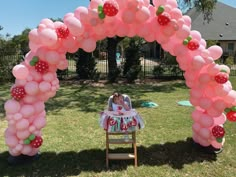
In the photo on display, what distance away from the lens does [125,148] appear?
577cm

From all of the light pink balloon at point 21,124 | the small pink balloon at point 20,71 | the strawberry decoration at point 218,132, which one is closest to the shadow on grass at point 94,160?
the strawberry decoration at point 218,132

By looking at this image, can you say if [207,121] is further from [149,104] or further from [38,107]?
[149,104]

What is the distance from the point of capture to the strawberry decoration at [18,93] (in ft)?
15.8

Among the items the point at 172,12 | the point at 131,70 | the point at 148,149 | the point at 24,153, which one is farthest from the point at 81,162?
the point at 131,70

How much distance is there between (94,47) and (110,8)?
0.75 meters

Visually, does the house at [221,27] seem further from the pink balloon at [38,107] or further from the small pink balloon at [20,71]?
the small pink balloon at [20,71]

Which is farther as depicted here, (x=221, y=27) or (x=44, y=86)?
(x=221, y=27)

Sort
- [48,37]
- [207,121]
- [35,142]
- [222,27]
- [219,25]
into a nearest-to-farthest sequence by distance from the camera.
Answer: [48,37] < [35,142] < [207,121] < [222,27] < [219,25]

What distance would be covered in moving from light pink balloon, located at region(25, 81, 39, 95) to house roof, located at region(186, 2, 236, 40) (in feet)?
96.7

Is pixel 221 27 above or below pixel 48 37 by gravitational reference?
above

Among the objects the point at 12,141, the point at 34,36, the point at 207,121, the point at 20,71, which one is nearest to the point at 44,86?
the point at 20,71

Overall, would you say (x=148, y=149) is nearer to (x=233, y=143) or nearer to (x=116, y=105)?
(x=116, y=105)

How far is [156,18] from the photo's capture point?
5051 millimetres

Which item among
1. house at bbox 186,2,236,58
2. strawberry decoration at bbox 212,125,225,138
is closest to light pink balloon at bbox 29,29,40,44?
strawberry decoration at bbox 212,125,225,138
